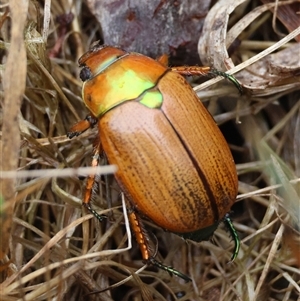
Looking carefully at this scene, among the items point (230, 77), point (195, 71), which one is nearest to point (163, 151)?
point (195, 71)

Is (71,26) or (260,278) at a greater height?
(71,26)

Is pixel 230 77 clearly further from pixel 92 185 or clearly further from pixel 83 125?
pixel 92 185

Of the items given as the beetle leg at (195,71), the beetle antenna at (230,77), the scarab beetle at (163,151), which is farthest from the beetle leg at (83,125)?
the beetle antenna at (230,77)

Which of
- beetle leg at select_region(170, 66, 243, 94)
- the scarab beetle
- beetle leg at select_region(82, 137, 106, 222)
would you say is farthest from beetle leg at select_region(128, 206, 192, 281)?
beetle leg at select_region(170, 66, 243, 94)

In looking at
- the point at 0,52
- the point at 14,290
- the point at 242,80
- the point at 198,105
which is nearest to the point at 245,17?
the point at 242,80

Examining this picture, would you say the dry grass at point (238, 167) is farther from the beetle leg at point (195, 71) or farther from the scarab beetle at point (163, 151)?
the scarab beetle at point (163, 151)

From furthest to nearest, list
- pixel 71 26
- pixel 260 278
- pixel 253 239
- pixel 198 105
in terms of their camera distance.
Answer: pixel 71 26 < pixel 253 239 < pixel 260 278 < pixel 198 105

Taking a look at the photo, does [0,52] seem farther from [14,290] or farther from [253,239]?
[253,239]
